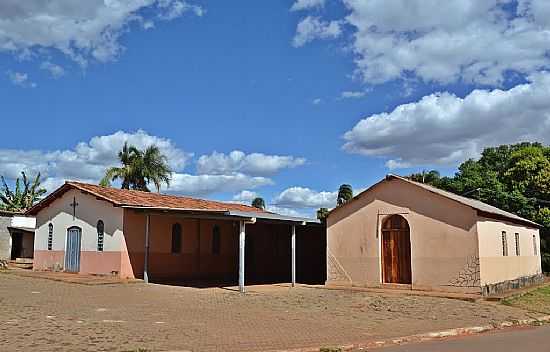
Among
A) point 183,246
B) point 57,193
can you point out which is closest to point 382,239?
point 183,246

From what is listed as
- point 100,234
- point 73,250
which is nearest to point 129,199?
point 100,234

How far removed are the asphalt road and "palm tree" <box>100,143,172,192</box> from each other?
3037cm

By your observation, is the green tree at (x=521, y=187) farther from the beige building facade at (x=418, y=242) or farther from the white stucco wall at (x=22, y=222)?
the white stucco wall at (x=22, y=222)

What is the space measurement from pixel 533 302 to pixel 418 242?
4116mm

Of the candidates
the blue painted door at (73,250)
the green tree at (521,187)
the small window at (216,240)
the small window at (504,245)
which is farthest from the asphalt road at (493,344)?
the green tree at (521,187)

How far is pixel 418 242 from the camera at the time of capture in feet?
64.5

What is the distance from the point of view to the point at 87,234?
78.3ft

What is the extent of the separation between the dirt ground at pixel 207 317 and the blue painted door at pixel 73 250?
4.08 m

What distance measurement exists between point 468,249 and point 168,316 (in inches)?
425

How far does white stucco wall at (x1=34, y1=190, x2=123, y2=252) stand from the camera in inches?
894

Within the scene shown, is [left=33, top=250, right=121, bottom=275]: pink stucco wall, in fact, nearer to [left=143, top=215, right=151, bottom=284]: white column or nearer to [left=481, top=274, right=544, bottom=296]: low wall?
[left=143, top=215, right=151, bottom=284]: white column

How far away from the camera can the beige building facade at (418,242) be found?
18656 mm

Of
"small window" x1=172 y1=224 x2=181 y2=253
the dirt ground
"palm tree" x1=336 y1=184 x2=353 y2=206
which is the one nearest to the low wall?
the dirt ground

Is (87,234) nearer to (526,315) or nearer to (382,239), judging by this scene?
(382,239)
